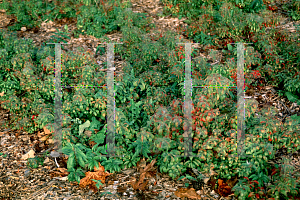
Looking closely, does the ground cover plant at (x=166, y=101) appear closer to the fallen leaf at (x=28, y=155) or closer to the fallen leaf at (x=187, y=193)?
the fallen leaf at (x=187, y=193)

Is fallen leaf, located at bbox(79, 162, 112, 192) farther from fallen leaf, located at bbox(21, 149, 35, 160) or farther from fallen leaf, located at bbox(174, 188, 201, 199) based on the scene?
fallen leaf, located at bbox(21, 149, 35, 160)

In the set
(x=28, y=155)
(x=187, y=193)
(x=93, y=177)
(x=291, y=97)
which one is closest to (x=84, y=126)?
(x=93, y=177)

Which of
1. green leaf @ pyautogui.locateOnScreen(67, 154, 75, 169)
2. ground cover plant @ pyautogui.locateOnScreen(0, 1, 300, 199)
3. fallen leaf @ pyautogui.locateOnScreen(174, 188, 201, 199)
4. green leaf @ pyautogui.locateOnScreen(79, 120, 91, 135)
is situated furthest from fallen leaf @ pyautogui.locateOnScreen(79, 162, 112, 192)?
fallen leaf @ pyautogui.locateOnScreen(174, 188, 201, 199)

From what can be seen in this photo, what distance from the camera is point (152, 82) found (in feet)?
15.5

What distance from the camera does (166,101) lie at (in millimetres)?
4453

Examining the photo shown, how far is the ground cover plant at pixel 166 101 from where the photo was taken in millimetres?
3635

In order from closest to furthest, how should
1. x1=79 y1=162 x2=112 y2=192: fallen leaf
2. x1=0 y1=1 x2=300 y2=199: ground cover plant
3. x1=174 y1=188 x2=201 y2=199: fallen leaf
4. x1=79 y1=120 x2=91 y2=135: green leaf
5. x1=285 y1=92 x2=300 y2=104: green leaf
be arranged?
x1=174 y1=188 x2=201 y2=199: fallen leaf → x1=0 y1=1 x2=300 y2=199: ground cover plant → x1=79 y1=162 x2=112 y2=192: fallen leaf → x1=79 y1=120 x2=91 y2=135: green leaf → x1=285 y1=92 x2=300 y2=104: green leaf

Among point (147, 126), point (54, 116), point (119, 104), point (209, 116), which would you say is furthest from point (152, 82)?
point (54, 116)

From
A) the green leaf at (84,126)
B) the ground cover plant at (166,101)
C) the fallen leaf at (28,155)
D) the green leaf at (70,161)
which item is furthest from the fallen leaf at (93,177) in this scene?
the fallen leaf at (28,155)

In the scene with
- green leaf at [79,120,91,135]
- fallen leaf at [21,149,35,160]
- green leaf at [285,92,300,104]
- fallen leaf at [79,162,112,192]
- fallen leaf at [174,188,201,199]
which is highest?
green leaf at [285,92,300,104]

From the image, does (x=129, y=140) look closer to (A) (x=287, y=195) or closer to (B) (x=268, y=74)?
(A) (x=287, y=195)

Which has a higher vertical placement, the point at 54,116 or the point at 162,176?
the point at 54,116

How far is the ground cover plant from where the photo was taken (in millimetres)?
3635

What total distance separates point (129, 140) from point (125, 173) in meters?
0.48
